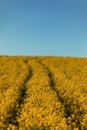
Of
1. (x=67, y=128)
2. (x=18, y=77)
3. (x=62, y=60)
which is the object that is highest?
(x=62, y=60)

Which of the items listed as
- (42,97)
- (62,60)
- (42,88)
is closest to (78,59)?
(62,60)

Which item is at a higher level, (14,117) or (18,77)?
(18,77)

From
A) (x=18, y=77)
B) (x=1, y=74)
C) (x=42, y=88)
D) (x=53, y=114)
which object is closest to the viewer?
(x=53, y=114)

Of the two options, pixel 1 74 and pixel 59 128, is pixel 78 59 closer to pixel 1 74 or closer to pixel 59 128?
pixel 1 74

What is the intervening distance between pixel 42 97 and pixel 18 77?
9971 millimetres

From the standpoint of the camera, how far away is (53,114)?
15648 millimetres

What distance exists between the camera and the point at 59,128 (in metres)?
13.6

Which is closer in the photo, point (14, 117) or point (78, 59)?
point (14, 117)

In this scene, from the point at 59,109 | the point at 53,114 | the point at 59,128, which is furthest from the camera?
the point at 59,109

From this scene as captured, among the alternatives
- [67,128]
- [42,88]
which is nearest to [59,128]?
[67,128]

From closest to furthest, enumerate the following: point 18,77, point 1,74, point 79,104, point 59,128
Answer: point 59,128, point 79,104, point 18,77, point 1,74

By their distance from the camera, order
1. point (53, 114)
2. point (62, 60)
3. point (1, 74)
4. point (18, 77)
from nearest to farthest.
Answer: point (53, 114) < point (18, 77) < point (1, 74) < point (62, 60)

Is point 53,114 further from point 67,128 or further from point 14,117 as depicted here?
point 14,117

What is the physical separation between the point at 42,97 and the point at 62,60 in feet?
89.3
